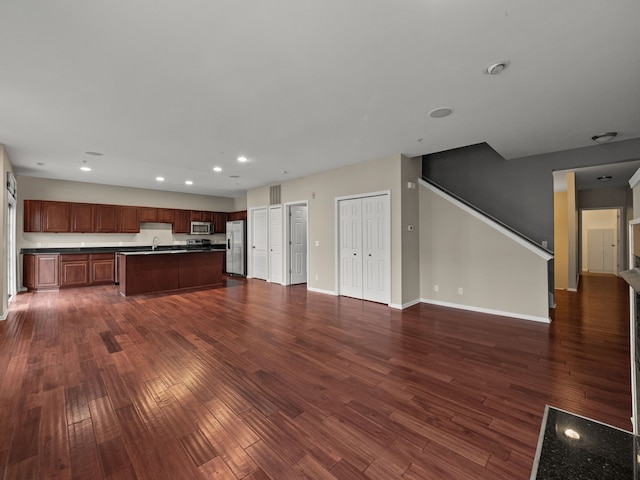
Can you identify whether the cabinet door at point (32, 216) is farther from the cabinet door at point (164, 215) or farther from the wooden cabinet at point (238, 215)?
the wooden cabinet at point (238, 215)

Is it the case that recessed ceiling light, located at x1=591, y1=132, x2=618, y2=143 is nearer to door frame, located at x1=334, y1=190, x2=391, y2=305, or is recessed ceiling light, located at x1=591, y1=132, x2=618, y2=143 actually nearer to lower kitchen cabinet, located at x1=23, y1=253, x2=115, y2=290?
door frame, located at x1=334, y1=190, x2=391, y2=305

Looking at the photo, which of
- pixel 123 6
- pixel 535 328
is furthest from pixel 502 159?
pixel 123 6

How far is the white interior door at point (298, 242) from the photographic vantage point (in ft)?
24.7

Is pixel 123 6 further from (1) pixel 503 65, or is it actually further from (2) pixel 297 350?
(2) pixel 297 350

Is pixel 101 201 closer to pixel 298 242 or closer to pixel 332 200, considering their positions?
pixel 298 242

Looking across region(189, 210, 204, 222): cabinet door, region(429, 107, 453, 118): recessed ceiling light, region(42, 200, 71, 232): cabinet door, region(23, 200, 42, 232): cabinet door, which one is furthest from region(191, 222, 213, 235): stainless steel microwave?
region(429, 107, 453, 118): recessed ceiling light

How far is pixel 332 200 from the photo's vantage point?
20.1 feet

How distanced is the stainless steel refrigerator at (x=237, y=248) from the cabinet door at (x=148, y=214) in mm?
2214

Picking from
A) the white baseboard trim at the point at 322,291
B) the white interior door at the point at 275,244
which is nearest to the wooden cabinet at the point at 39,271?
the white interior door at the point at 275,244

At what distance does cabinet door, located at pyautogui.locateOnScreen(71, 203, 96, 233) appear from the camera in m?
7.34

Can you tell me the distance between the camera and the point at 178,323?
13.8 ft

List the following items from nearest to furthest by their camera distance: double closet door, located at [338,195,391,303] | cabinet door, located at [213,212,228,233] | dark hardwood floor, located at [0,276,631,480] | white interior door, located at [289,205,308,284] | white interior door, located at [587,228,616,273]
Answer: dark hardwood floor, located at [0,276,631,480] < double closet door, located at [338,195,391,303] < white interior door, located at [289,205,308,284] < white interior door, located at [587,228,616,273] < cabinet door, located at [213,212,228,233]

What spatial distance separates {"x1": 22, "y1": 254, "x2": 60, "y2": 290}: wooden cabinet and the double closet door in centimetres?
703

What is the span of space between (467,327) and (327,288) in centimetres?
305
